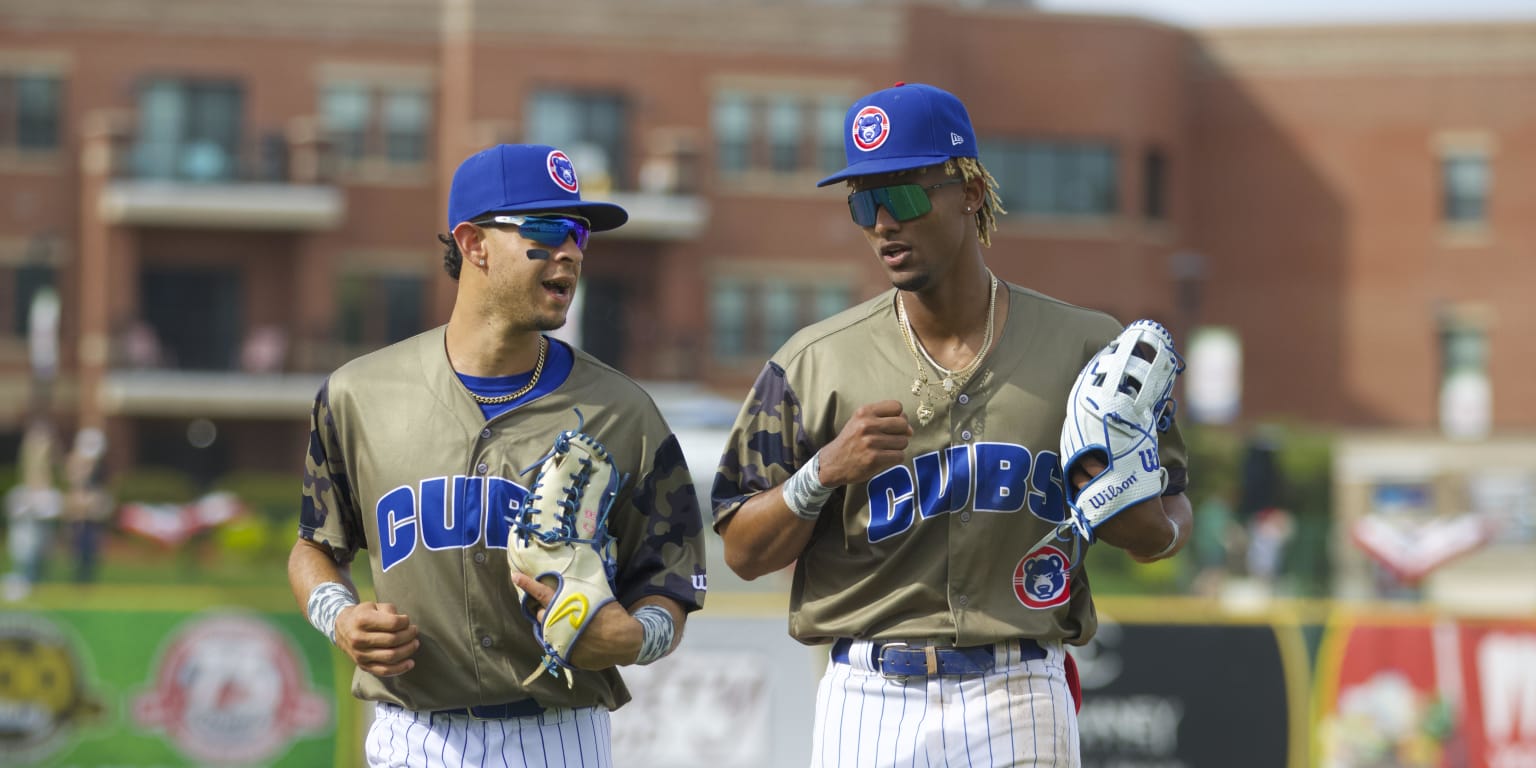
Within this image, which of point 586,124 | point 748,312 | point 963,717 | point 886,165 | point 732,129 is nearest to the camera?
point 886,165

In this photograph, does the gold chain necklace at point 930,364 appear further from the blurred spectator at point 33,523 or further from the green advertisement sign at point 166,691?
the blurred spectator at point 33,523

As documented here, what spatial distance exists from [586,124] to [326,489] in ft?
128

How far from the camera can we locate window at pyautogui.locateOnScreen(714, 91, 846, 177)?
43.8 m

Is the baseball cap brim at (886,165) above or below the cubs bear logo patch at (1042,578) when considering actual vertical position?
above

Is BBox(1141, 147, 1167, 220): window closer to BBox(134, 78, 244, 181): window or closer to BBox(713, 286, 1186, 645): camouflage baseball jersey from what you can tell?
BBox(134, 78, 244, 181): window

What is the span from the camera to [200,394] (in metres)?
40.0

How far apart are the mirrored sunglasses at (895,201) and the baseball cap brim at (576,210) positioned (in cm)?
60

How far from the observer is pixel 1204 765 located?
1220 centimetres

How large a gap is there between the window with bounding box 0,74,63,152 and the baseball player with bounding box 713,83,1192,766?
40207mm

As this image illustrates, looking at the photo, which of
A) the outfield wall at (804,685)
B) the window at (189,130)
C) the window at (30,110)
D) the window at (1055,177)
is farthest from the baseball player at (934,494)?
the window at (1055,177)

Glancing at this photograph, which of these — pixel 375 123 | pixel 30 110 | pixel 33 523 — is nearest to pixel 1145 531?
pixel 33 523

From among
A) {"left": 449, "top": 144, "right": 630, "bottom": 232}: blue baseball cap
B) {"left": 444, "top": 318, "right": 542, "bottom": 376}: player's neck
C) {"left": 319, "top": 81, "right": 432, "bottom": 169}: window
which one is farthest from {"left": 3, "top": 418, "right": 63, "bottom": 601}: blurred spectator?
{"left": 449, "top": 144, "right": 630, "bottom": 232}: blue baseball cap

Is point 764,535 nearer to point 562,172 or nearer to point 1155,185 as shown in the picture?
point 562,172

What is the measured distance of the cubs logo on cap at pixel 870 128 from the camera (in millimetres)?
4848
